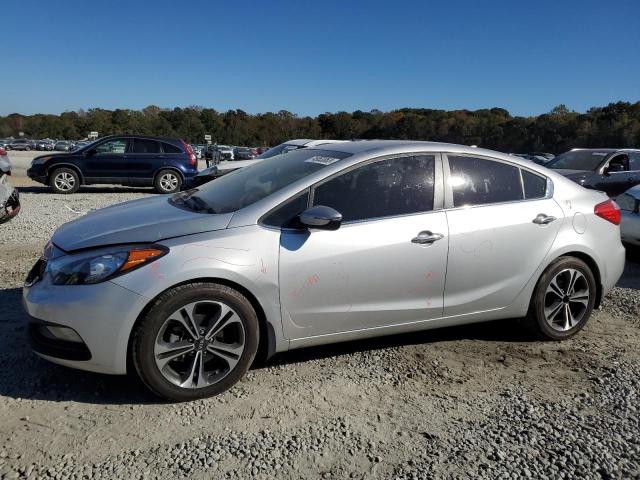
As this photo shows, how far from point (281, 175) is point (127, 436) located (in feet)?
6.45

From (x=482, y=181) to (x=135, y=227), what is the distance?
246cm

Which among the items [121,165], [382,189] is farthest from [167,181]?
[382,189]

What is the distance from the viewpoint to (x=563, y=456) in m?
2.66

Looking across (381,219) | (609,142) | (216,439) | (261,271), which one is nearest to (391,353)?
(381,219)

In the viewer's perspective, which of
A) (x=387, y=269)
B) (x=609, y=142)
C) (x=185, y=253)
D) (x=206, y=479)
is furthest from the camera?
(x=609, y=142)

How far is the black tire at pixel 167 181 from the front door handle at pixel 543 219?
11.9 meters

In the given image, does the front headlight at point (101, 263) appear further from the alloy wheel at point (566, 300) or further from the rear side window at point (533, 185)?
the alloy wheel at point (566, 300)

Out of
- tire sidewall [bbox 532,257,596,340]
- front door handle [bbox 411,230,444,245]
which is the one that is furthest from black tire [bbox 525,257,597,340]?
front door handle [bbox 411,230,444,245]

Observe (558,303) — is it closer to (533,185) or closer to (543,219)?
(543,219)

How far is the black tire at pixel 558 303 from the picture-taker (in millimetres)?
4066

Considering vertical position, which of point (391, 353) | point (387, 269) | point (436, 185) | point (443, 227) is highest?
point (436, 185)

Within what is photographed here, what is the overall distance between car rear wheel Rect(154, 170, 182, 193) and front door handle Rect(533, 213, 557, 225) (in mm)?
11922

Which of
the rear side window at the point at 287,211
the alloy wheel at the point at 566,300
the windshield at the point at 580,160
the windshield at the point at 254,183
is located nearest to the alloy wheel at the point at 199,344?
the rear side window at the point at 287,211

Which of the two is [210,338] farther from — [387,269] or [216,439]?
[387,269]
